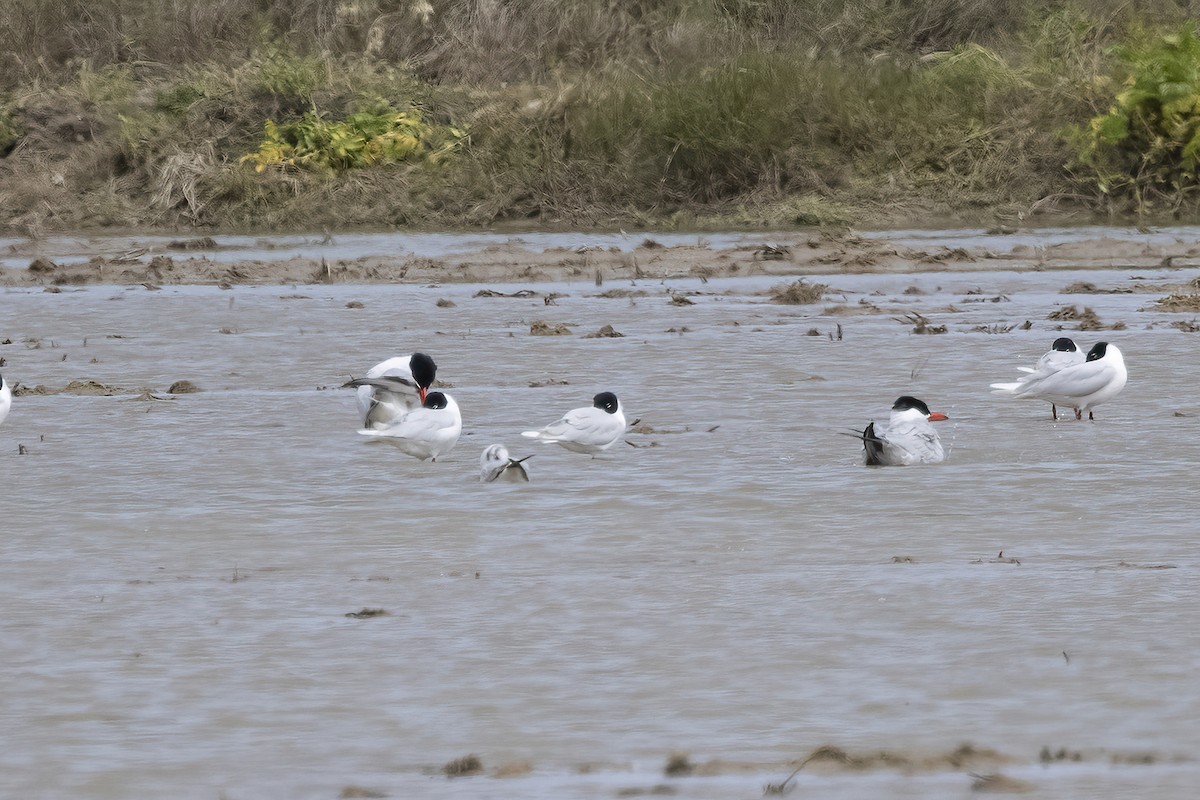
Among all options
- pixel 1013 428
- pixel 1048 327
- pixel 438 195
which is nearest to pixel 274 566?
pixel 1013 428

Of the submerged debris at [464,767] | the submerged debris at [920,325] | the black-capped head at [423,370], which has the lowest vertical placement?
the submerged debris at [464,767]

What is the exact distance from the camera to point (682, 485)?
293 inches

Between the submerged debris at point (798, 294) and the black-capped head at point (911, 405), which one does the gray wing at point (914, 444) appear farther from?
the submerged debris at point (798, 294)

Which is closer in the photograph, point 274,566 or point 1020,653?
point 1020,653

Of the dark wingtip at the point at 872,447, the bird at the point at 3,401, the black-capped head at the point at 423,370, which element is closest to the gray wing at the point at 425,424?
the black-capped head at the point at 423,370

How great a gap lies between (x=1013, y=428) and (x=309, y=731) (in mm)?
5501

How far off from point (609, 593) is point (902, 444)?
2494 mm

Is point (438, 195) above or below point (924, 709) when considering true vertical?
above

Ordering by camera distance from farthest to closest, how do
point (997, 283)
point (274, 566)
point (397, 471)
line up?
point (997, 283)
point (397, 471)
point (274, 566)

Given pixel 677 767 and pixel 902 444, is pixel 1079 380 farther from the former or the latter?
pixel 677 767

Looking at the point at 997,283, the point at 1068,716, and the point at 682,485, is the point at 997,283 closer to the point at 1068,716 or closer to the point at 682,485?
the point at 682,485

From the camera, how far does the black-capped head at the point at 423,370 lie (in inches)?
353

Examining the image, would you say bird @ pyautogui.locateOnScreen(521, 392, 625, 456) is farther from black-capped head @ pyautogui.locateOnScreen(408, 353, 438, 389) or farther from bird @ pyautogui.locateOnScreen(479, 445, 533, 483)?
black-capped head @ pyautogui.locateOnScreen(408, 353, 438, 389)

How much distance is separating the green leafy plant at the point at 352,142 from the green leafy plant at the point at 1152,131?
26.6 feet
